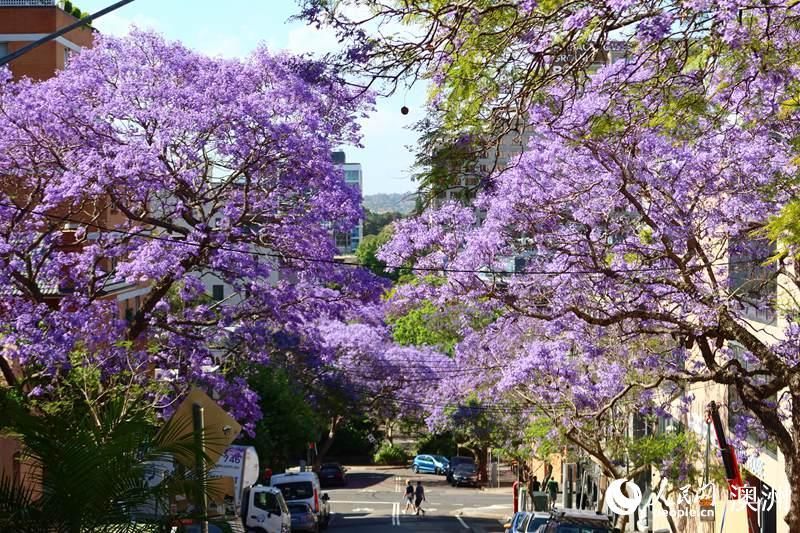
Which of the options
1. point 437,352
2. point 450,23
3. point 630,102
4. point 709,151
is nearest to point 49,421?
point 450,23

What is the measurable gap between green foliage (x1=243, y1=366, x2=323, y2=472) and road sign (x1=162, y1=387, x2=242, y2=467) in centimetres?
3203

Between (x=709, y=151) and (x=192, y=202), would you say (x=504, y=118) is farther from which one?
(x=192, y=202)

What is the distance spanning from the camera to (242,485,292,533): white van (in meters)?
29.4

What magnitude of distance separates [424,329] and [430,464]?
7.18 meters

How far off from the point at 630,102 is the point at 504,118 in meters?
1.66

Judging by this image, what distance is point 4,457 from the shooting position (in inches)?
1037

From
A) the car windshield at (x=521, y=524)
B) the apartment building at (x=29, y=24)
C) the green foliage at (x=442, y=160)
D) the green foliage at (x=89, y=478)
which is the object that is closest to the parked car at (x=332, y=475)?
the apartment building at (x=29, y=24)

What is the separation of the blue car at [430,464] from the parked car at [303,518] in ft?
99.9

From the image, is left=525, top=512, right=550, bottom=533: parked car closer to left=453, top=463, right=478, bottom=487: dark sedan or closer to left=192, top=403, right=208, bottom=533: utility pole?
left=192, top=403, right=208, bottom=533: utility pole

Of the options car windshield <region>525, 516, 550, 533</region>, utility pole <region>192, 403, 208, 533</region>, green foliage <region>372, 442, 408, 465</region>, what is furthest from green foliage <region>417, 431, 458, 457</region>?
utility pole <region>192, 403, 208, 533</region>

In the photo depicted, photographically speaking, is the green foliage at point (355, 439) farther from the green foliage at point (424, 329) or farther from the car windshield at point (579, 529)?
the car windshield at point (579, 529)

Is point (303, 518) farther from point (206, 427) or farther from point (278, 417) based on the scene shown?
point (206, 427)

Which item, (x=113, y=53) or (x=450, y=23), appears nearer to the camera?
(x=450, y=23)

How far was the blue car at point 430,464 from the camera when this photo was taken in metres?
64.7
